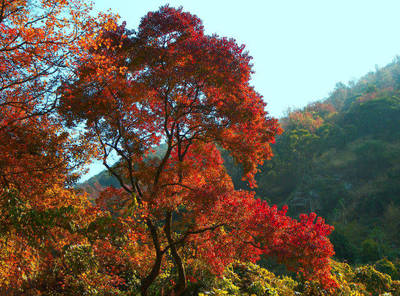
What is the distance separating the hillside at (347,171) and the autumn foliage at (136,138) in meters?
14.6

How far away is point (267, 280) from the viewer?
8.23 m

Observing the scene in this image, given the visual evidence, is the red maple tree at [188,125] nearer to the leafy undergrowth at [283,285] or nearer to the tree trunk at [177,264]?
the tree trunk at [177,264]

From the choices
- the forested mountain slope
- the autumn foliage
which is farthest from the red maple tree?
the forested mountain slope

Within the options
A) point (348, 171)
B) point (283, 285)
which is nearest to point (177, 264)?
point (283, 285)

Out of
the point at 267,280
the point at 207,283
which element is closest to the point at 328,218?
the point at 267,280

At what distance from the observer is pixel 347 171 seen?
28.6m

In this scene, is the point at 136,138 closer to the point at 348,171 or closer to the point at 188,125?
the point at 188,125

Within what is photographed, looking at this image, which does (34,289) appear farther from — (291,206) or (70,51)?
(291,206)

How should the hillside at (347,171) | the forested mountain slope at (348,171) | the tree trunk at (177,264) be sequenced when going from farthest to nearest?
1. the hillside at (347,171)
2. the forested mountain slope at (348,171)
3. the tree trunk at (177,264)

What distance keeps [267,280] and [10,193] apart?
6584 mm

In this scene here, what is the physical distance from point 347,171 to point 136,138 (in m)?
27.0

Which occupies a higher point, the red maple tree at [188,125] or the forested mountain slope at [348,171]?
the red maple tree at [188,125]

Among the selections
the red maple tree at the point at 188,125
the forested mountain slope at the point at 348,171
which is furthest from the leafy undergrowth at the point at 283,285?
the forested mountain slope at the point at 348,171

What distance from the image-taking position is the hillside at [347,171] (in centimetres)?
2256
